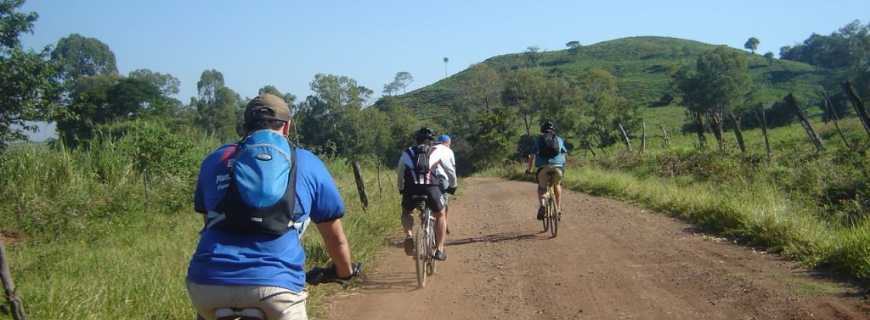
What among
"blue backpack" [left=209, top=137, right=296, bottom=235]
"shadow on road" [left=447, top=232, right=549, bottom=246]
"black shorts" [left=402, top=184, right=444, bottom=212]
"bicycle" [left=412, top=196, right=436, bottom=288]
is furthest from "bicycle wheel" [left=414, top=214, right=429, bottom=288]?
"blue backpack" [left=209, top=137, right=296, bottom=235]

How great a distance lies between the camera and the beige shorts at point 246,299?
7.92ft

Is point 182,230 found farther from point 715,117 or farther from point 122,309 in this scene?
point 715,117

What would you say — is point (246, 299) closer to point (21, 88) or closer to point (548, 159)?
point (548, 159)

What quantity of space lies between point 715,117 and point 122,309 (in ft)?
50.6

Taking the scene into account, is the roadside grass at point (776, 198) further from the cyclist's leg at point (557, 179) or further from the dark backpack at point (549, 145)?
the dark backpack at point (549, 145)

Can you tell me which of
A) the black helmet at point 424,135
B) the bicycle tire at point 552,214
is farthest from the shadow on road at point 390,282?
the bicycle tire at point 552,214

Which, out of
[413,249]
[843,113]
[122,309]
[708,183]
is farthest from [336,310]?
[843,113]

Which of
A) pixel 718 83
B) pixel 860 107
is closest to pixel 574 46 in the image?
pixel 718 83

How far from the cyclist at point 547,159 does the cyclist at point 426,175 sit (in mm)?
2516

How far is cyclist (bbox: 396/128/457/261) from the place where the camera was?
701 centimetres

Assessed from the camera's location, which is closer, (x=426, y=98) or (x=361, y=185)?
(x=361, y=185)

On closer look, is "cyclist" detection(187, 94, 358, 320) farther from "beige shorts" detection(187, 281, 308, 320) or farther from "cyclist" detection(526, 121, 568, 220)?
"cyclist" detection(526, 121, 568, 220)

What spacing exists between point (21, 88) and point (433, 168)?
8.44 m

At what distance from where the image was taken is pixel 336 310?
18.7ft
